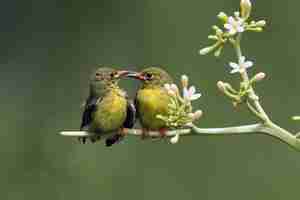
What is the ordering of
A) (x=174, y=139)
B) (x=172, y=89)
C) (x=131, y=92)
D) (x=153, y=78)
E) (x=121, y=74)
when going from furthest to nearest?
(x=131, y=92)
(x=153, y=78)
(x=121, y=74)
(x=172, y=89)
(x=174, y=139)

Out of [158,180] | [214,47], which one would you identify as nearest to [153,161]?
A: [158,180]

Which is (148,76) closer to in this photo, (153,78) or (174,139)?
(153,78)

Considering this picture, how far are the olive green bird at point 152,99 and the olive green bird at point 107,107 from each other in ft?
0.17

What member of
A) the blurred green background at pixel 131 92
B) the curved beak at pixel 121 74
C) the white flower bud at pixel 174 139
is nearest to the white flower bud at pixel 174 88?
the white flower bud at pixel 174 139

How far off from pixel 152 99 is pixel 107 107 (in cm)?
13

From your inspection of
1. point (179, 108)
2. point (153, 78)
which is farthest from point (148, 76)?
point (179, 108)

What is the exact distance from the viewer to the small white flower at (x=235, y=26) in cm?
247

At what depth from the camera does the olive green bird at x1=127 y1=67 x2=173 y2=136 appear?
3.38m

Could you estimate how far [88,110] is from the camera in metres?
3.53

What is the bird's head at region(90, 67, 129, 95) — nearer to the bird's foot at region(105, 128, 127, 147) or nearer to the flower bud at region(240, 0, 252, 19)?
the bird's foot at region(105, 128, 127, 147)

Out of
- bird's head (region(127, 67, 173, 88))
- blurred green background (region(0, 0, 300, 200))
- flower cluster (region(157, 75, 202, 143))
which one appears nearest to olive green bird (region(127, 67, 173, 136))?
bird's head (region(127, 67, 173, 88))

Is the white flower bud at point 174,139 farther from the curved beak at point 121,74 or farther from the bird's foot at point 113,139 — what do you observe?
the curved beak at point 121,74

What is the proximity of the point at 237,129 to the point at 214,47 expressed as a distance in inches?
7.3

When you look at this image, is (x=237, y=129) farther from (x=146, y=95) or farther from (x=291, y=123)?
(x=291, y=123)
